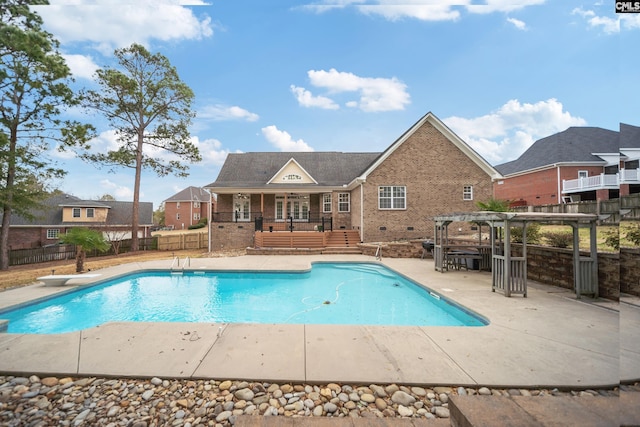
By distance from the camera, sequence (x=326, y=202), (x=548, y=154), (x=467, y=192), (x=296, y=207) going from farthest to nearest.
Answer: (x=548, y=154) < (x=296, y=207) < (x=326, y=202) < (x=467, y=192)

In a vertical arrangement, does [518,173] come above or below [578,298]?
above

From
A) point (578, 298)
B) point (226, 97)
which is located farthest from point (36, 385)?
point (578, 298)

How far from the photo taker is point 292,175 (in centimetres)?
2039

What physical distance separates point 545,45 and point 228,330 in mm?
6511

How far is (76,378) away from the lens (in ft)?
10.3

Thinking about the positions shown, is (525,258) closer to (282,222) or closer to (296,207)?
(282,222)

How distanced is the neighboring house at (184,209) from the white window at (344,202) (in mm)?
25797

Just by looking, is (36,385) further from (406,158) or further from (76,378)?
(406,158)

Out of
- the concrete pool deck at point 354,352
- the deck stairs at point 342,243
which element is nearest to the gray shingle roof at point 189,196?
the deck stairs at point 342,243

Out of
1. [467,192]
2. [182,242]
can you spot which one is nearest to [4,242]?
[182,242]

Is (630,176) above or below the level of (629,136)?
below

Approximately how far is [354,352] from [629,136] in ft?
11.2

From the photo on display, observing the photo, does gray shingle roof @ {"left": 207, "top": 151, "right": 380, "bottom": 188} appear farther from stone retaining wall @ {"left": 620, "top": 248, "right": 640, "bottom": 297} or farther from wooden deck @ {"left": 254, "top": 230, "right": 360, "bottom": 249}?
stone retaining wall @ {"left": 620, "top": 248, "right": 640, "bottom": 297}
